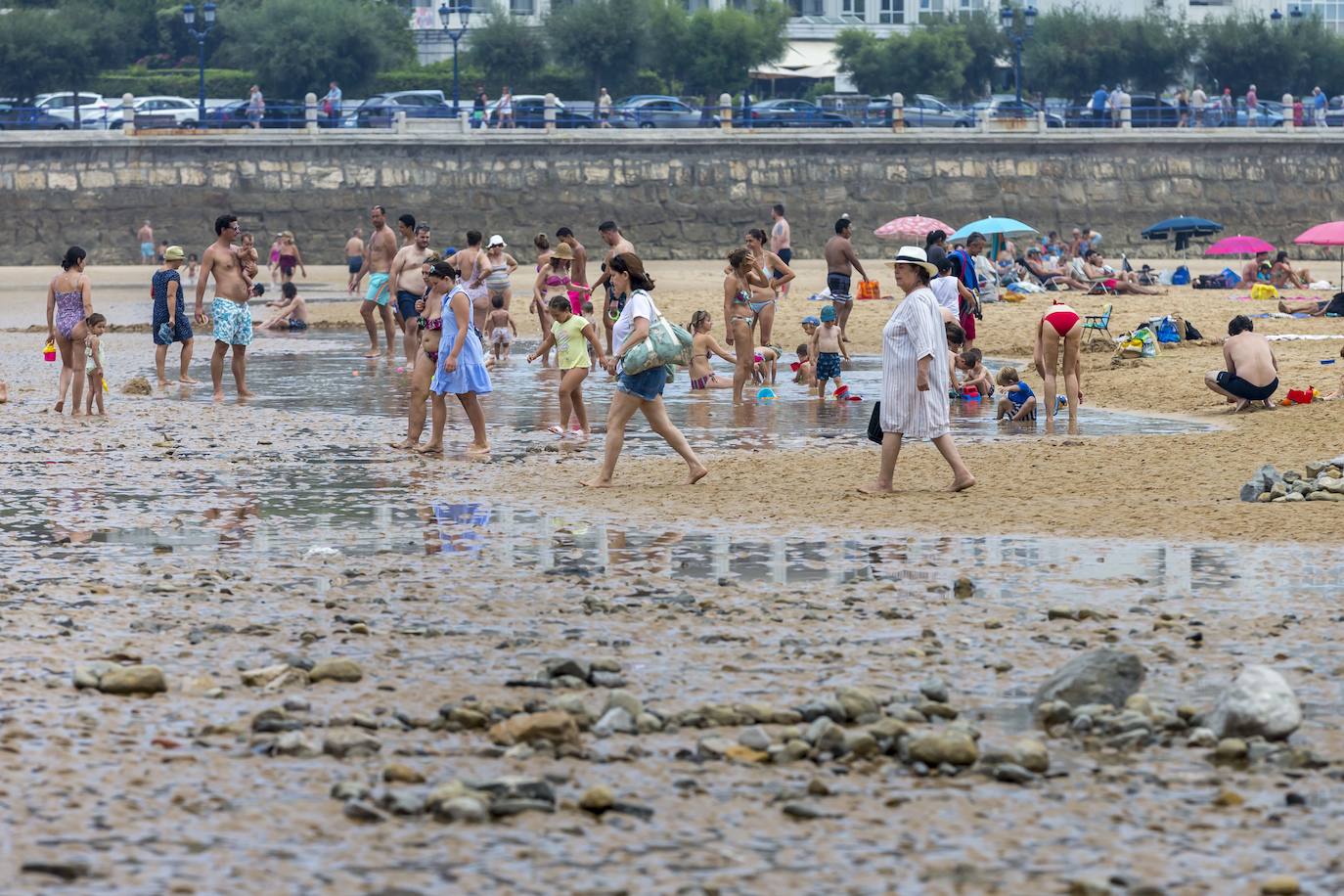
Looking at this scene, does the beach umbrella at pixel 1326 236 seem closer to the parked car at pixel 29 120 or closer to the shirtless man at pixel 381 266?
the shirtless man at pixel 381 266

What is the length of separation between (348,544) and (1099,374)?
10673 mm

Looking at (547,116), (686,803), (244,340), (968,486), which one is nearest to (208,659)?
(686,803)

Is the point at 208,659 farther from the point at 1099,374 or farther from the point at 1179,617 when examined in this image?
the point at 1099,374

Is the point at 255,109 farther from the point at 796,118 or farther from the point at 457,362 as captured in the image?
the point at 457,362

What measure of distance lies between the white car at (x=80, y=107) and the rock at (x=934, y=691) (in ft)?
142

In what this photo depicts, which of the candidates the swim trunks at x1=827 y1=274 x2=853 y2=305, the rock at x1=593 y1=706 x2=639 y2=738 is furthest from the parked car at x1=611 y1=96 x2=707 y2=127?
the rock at x1=593 y1=706 x2=639 y2=738

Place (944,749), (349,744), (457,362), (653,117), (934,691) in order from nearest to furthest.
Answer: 1. (944,749)
2. (349,744)
3. (934,691)
4. (457,362)
5. (653,117)

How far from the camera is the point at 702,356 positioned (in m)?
17.5

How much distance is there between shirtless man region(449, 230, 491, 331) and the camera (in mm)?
15609

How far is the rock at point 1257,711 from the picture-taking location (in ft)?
19.3

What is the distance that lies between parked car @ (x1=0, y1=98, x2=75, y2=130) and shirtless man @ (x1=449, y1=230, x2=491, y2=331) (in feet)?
94.2

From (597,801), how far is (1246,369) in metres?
10.9

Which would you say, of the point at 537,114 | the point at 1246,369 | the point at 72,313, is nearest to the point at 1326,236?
the point at 1246,369

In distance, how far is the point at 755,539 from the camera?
968 cm
